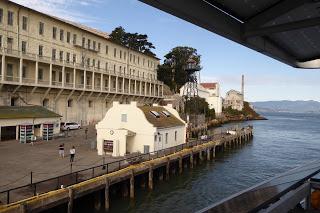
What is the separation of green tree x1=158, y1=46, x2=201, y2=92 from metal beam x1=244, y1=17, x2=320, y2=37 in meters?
90.0

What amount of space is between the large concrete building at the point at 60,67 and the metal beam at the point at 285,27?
134ft

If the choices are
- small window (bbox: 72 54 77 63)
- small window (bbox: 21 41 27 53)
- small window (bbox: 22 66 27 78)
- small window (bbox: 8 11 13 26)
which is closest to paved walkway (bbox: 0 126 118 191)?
small window (bbox: 22 66 27 78)

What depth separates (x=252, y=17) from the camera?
6801mm

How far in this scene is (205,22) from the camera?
588 centimetres

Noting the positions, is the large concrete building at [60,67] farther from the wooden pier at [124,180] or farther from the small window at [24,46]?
the wooden pier at [124,180]

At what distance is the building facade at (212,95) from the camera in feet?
410

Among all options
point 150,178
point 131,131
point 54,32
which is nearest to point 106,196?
point 150,178

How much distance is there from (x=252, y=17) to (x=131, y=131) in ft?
89.2

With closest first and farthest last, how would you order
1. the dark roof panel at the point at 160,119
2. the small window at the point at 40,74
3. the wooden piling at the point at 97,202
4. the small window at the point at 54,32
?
1. the wooden piling at the point at 97,202
2. the dark roof panel at the point at 160,119
3. the small window at the point at 40,74
4. the small window at the point at 54,32

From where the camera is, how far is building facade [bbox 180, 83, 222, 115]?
12506 centimetres

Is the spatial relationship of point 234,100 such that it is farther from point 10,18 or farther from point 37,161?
point 37,161

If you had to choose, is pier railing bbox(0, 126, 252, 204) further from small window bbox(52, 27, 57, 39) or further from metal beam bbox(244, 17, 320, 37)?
small window bbox(52, 27, 57, 39)

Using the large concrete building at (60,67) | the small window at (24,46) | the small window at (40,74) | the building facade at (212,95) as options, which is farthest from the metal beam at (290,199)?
the building facade at (212,95)

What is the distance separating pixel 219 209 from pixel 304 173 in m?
2.76
